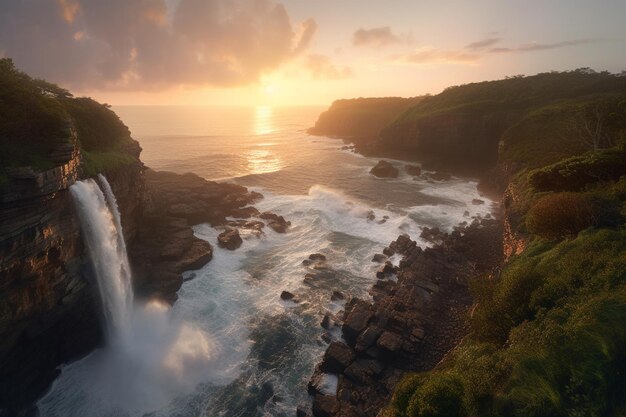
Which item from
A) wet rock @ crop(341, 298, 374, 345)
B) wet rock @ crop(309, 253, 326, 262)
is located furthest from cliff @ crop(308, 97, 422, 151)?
wet rock @ crop(341, 298, 374, 345)

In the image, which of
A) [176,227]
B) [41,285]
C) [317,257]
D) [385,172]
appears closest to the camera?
[41,285]

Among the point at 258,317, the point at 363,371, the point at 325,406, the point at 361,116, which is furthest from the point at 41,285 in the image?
the point at 361,116

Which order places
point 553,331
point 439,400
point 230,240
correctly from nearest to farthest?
point 439,400, point 553,331, point 230,240

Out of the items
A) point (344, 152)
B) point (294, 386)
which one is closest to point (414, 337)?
point (294, 386)

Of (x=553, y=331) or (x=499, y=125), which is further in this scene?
(x=499, y=125)

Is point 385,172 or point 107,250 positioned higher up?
point 107,250

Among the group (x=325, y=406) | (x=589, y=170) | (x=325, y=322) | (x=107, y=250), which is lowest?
(x=325, y=406)

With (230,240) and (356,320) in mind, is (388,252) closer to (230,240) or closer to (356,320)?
(356,320)
